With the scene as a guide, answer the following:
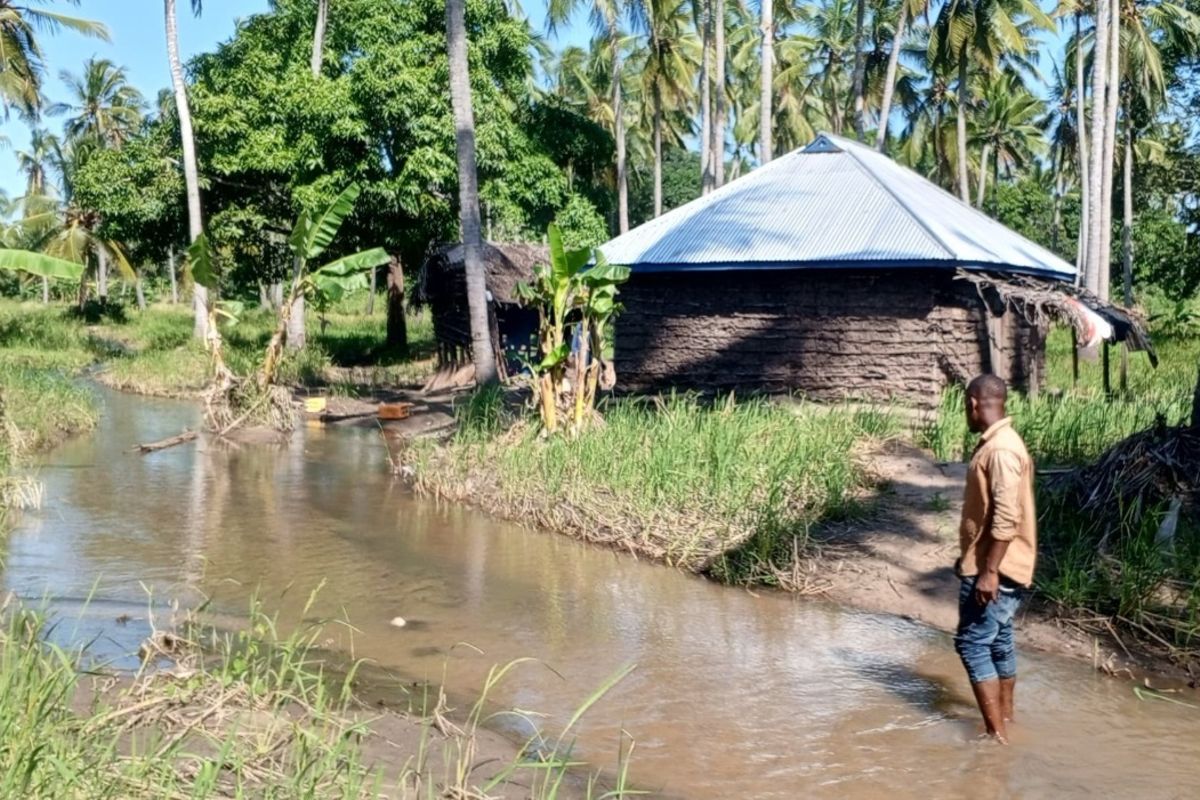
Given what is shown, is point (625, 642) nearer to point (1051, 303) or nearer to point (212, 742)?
point (212, 742)

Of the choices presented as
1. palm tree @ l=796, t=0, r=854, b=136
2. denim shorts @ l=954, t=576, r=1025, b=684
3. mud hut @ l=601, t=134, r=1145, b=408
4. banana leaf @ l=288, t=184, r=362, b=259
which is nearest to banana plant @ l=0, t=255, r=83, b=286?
denim shorts @ l=954, t=576, r=1025, b=684

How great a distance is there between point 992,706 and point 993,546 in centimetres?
86

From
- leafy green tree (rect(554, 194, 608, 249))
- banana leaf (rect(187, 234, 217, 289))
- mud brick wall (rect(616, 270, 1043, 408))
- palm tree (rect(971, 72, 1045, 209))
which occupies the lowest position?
mud brick wall (rect(616, 270, 1043, 408))

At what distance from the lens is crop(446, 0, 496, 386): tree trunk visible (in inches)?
598

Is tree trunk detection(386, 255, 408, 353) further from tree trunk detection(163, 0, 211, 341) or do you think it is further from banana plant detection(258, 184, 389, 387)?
banana plant detection(258, 184, 389, 387)

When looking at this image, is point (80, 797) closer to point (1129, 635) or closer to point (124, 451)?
point (1129, 635)

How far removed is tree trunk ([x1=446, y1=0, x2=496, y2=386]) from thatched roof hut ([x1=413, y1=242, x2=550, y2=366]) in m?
4.98

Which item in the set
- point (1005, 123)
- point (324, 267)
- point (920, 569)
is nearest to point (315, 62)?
point (324, 267)

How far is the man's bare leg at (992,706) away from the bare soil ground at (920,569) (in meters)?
1.55

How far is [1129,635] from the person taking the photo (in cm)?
704

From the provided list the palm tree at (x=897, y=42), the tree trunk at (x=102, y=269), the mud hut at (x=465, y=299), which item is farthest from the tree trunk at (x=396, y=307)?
the tree trunk at (x=102, y=269)

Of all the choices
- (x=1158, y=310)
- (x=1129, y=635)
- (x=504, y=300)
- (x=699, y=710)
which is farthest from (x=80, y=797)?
(x=1158, y=310)

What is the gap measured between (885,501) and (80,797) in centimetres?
725

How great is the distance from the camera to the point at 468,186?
15.8m
